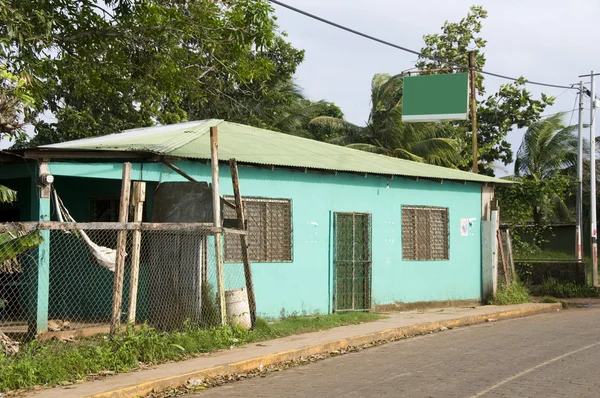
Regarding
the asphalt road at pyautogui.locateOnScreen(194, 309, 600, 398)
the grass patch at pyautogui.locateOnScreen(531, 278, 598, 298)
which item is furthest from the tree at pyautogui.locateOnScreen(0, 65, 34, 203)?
the grass patch at pyautogui.locateOnScreen(531, 278, 598, 298)

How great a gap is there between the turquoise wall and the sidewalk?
875 mm

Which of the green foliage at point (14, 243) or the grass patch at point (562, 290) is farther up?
the green foliage at point (14, 243)

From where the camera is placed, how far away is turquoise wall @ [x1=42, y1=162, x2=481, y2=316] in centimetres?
1375

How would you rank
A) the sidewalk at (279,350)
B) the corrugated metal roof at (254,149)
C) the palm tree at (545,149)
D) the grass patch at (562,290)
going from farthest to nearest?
1. the palm tree at (545,149)
2. the grass patch at (562,290)
3. the corrugated metal roof at (254,149)
4. the sidewalk at (279,350)

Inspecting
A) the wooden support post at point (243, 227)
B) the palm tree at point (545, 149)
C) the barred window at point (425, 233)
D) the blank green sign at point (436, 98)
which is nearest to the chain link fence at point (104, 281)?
the wooden support post at point (243, 227)

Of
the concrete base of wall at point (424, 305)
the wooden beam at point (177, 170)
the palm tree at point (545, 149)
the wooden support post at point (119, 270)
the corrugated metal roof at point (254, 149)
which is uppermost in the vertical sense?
the palm tree at point (545, 149)

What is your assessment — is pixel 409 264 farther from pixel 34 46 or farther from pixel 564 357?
pixel 34 46

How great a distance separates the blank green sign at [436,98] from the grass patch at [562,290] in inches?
231

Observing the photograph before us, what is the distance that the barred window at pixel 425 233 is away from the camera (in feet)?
56.5

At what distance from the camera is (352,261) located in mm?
15883

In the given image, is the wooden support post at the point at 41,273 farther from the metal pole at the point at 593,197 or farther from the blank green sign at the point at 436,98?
the metal pole at the point at 593,197

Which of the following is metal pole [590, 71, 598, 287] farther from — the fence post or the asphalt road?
the fence post

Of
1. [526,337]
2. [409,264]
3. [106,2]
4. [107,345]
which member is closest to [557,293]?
[409,264]

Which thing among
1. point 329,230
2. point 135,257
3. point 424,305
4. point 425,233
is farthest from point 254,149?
point 424,305
